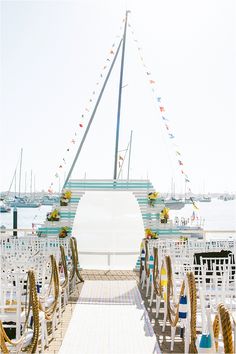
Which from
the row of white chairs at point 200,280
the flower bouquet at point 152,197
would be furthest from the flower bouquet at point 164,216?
the row of white chairs at point 200,280

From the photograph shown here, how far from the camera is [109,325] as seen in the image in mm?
7746

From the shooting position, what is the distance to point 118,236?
25.3 m

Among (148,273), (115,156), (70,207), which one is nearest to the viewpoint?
(148,273)

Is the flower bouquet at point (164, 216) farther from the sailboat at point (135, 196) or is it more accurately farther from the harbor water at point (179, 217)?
the harbor water at point (179, 217)

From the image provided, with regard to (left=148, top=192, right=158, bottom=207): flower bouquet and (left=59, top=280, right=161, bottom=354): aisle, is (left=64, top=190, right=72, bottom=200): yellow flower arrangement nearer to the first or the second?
(left=148, top=192, right=158, bottom=207): flower bouquet

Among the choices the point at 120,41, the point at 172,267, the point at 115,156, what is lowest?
the point at 172,267

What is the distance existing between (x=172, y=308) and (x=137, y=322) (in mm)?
782

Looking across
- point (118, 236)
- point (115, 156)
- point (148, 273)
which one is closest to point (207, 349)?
point (148, 273)

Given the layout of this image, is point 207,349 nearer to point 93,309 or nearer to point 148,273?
point 93,309

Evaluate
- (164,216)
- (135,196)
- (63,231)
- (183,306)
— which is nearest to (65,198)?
(63,231)

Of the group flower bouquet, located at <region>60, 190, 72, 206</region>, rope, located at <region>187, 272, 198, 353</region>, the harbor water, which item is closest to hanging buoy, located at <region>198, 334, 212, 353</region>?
rope, located at <region>187, 272, 198, 353</region>

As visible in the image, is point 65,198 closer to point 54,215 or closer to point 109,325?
point 54,215

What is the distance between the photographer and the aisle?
6586mm

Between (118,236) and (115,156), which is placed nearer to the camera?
(115,156)
